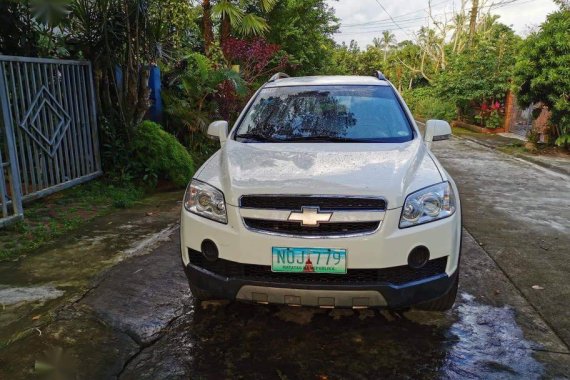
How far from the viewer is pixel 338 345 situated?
2746 millimetres

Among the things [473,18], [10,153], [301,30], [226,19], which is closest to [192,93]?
[226,19]

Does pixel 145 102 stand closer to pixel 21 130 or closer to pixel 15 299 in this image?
pixel 21 130

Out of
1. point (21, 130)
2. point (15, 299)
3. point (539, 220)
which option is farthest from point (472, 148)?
point (15, 299)

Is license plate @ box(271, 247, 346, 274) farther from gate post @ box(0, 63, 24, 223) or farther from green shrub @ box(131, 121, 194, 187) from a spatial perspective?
green shrub @ box(131, 121, 194, 187)

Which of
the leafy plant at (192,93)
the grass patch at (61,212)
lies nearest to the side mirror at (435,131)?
the grass patch at (61,212)

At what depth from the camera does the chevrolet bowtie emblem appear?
8.07 ft

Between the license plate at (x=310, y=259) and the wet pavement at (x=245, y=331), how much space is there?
55cm

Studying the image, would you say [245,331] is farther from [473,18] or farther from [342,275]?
[473,18]

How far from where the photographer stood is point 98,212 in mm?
5395

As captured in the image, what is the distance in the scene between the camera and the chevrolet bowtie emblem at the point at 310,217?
2461 millimetres

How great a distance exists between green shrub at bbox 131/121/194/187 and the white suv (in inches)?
152

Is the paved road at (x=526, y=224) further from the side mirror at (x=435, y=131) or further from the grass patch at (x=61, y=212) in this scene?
the grass patch at (x=61, y=212)

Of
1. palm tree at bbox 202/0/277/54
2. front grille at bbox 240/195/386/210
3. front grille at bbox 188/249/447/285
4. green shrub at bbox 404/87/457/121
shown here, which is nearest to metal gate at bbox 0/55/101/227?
front grille at bbox 188/249/447/285

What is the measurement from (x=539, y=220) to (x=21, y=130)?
→ 238 inches
